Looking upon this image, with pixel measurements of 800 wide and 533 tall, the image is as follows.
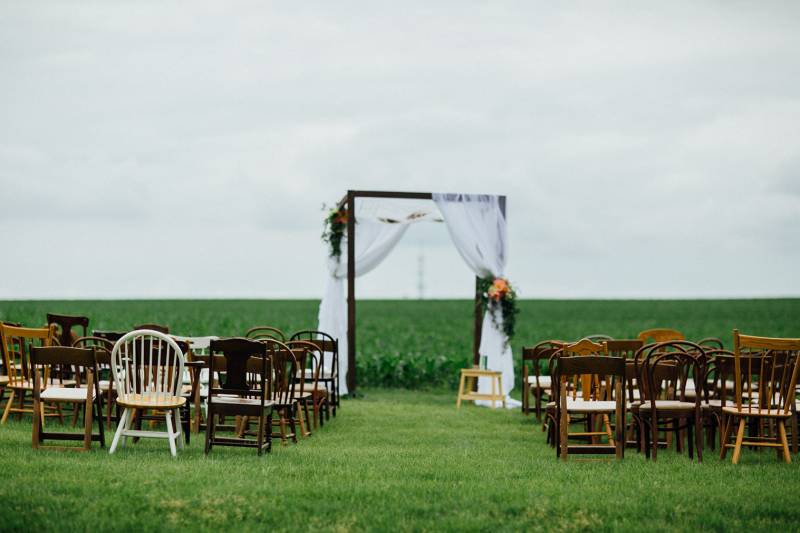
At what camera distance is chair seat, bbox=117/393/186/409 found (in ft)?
25.3

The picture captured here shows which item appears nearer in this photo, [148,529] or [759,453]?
[148,529]

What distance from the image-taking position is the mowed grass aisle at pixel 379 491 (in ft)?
19.5

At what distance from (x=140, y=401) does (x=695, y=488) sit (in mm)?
4317

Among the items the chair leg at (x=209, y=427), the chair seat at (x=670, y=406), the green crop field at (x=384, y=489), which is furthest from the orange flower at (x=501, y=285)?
the chair leg at (x=209, y=427)

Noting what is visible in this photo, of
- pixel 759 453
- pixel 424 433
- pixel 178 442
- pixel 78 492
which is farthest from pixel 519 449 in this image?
pixel 78 492

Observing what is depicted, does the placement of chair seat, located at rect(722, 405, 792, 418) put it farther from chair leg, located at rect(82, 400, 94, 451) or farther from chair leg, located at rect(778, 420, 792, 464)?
chair leg, located at rect(82, 400, 94, 451)

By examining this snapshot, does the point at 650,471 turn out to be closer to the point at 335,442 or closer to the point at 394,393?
the point at 335,442

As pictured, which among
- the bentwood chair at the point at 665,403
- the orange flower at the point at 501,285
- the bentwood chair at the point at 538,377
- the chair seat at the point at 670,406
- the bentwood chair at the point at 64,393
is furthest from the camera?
the orange flower at the point at 501,285

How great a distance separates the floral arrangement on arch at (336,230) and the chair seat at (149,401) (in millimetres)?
6940

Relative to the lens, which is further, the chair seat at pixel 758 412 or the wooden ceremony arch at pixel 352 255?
the wooden ceremony arch at pixel 352 255

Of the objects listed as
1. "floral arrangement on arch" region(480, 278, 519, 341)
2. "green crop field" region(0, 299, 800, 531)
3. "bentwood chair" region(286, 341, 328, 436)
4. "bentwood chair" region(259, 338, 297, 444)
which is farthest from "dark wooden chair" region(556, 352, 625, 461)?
"floral arrangement on arch" region(480, 278, 519, 341)

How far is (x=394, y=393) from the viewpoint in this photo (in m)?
15.6

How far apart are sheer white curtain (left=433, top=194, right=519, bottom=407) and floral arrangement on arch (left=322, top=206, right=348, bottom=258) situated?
1470mm

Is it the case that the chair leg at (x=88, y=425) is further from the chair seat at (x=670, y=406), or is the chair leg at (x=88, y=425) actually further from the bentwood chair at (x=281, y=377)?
the chair seat at (x=670, y=406)
